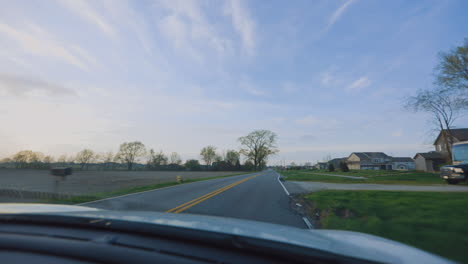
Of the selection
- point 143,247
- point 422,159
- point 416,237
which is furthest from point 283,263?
point 422,159

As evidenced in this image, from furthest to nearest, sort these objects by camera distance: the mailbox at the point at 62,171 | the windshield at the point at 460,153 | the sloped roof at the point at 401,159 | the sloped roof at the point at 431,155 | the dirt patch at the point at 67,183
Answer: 1. the sloped roof at the point at 401,159
2. the sloped roof at the point at 431,155
3. the windshield at the point at 460,153
4. the dirt patch at the point at 67,183
5. the mailbox at the point at 62,171

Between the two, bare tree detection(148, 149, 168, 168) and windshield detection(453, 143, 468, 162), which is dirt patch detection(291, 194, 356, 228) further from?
bare tree detection(148, 149, 168, 168)

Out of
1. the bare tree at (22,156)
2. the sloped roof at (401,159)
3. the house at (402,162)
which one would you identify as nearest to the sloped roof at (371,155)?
the sloped roof at (401,159)

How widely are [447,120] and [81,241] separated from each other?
34190mm

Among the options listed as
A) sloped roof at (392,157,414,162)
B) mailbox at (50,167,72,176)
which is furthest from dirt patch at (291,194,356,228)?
sloped roof at (392,157,414,162)

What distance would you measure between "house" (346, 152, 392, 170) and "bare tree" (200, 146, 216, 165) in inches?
2440

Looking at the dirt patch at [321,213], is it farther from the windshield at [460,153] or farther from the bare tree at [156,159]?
the bare tree at [156,159]

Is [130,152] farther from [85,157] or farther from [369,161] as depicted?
[369,161]

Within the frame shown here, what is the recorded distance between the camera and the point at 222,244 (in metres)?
1.42

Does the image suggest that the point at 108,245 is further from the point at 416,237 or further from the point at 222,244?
the point at 416,237

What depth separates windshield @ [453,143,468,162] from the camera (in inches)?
584

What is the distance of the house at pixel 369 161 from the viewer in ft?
287

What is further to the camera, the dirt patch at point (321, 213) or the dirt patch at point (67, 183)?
the dirt patch at point (67, 183)

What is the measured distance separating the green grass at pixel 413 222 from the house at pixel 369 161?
3638 inches
